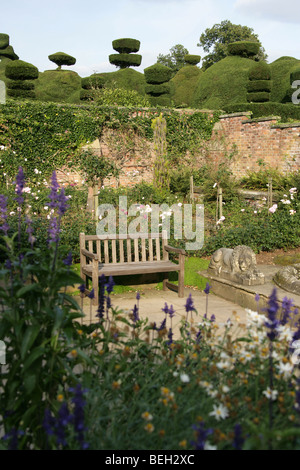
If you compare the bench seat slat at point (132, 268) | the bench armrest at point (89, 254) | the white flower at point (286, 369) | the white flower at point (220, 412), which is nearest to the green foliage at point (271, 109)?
the bench seat slat at point (132, 268)

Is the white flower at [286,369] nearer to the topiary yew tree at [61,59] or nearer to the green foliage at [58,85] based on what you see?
the green foliage at [58,85]

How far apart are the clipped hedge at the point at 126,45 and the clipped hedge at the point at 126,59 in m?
0.40

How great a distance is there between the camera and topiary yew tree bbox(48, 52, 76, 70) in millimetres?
23531

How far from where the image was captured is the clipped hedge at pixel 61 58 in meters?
23.5

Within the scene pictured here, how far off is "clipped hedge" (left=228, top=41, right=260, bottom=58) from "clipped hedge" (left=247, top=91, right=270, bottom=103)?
207 inches

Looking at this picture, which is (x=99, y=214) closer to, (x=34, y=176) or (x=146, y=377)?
(x=34, y=176)

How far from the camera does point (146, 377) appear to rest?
7.03 ft

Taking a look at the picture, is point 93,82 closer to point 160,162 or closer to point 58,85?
point 58,85

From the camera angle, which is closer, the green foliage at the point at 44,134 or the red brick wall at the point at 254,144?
the green foliage at the point at 44,134

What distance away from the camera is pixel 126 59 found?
21.8 metres

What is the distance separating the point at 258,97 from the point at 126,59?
387 inches

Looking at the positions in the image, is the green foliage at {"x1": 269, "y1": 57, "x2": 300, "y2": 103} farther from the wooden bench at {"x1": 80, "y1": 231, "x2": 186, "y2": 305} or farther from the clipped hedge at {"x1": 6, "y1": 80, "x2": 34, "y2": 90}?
the wooden bench at {"x1": 80, "y1": 231, "x2": 186, "y2": 305}

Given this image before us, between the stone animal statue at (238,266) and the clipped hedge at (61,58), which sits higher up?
the clipped hedge at (61,58)
